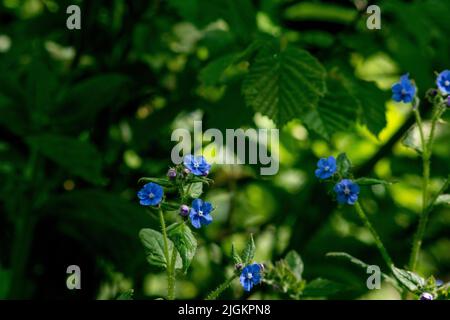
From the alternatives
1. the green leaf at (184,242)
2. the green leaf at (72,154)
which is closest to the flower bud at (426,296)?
the green leaf at (184,242)

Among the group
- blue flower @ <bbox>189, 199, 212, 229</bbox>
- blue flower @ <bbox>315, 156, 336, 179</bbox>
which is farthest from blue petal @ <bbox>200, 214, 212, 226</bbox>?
blue flower @ <bbox>315, 156, 336, 179</bbox>

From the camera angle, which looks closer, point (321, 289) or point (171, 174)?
point (171, 174)

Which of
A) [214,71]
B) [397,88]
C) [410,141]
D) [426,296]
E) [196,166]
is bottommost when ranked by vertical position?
[426,296]

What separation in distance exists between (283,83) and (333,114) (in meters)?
0.16

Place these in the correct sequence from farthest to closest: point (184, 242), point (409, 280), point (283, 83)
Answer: point (283, 83) → point (409, 280) → point (184, 242)

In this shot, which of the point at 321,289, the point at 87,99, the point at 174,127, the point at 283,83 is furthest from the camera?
the point at 174,127

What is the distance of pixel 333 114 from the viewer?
75.2 inches

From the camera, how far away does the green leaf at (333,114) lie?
1871 mm

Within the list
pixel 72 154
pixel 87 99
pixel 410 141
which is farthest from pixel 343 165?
pixel 87 99

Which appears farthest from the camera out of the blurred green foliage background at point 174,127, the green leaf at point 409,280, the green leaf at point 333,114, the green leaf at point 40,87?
the green leaf at point 40,87

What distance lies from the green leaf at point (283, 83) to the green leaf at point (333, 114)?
0.06m

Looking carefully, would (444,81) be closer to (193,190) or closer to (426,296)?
(426,296)

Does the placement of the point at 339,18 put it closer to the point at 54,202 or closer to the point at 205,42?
the point at 205,42

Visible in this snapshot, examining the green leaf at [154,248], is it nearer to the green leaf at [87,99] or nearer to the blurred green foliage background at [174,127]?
the blurred green foliage background at [174,127]
